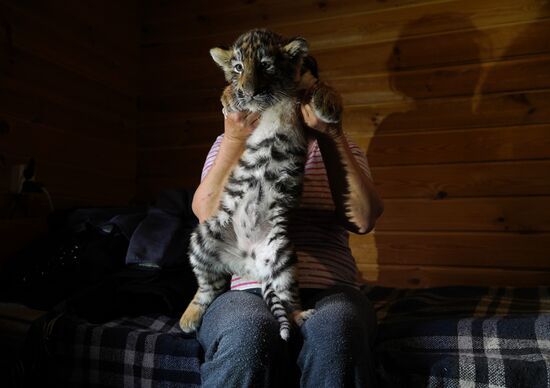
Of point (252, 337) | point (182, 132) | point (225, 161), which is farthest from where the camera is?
point (182, 132)

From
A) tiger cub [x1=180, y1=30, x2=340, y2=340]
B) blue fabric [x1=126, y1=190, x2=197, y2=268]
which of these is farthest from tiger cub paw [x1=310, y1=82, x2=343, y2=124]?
blue fabric [x1=126, y1=190, x2=197, y2=268]

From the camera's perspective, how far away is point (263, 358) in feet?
3.28

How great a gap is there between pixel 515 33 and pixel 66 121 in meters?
2.21

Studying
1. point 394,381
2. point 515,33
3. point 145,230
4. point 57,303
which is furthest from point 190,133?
point 394,381

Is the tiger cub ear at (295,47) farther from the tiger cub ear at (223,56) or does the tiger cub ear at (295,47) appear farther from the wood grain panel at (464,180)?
the wood grain panel at (464,180)

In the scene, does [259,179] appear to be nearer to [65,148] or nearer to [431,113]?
[431,113]

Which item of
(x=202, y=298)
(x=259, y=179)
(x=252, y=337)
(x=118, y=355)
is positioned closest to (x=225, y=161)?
(x=259, y=179)

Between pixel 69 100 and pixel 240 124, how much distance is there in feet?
4.66

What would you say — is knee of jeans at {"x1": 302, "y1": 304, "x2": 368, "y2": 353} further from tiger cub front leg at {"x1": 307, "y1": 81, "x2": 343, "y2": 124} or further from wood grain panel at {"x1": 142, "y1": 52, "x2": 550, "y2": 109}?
wood grain panel at {"x1": 142, "y1": 52, "x2": 550, "y2": 109}

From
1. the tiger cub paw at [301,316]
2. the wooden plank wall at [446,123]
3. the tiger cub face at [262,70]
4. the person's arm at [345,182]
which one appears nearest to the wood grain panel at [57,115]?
the wooden plank wall at [446,123]

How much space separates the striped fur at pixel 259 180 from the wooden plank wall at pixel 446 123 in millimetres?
1101

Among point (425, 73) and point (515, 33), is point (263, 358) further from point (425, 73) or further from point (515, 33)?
point (515, 33)

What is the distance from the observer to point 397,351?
1176mm

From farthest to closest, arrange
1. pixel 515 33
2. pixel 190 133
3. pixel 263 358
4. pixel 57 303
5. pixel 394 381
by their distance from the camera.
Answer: pixel 190 133
pixel 515 33
pixel 57 303
pixel 394 381
pixel 263 358
